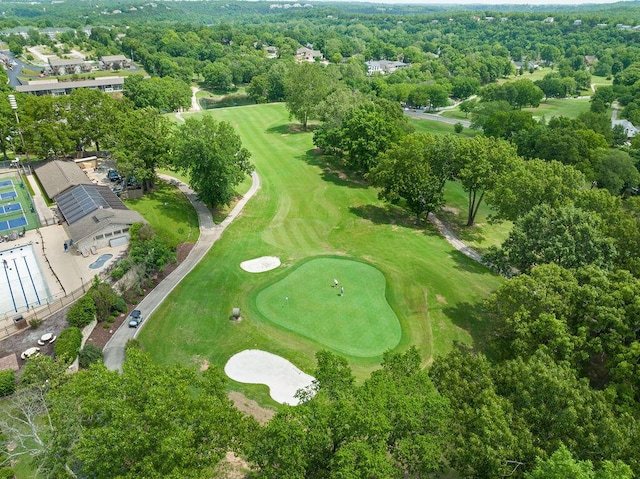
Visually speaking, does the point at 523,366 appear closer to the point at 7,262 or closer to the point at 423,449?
the point at 423,449

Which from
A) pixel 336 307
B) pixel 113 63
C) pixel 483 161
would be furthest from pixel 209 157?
pixel 113 63

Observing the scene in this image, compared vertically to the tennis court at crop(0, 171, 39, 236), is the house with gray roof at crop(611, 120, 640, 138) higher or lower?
higher

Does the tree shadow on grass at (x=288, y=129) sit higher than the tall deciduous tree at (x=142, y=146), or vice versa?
the tall deciduous tree at (x=142, y=146)

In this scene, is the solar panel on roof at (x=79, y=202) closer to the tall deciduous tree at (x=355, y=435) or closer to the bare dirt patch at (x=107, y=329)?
the bare dirt patch at (x=107, y=329)

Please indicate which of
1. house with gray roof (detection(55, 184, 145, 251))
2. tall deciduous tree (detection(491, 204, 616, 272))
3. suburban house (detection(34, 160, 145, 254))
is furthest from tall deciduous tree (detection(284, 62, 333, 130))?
tall deciduous tree (detection(491, 204, 616, 272))

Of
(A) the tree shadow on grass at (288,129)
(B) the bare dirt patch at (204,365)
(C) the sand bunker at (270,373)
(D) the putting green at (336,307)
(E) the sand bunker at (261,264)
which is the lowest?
(E) the sand bunker at (261,264)

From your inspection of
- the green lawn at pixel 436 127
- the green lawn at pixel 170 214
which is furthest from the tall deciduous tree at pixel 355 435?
the green lawn at pixel 436 127

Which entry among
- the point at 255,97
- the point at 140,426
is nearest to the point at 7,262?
the point at 140,426

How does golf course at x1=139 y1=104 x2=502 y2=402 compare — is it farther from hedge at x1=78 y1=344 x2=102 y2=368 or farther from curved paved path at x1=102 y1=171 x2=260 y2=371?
hedge at x1=78 y1=344 x2=102 y2=368
